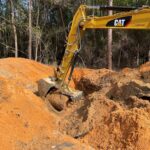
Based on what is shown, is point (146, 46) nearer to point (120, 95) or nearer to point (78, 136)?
point (120, 95)

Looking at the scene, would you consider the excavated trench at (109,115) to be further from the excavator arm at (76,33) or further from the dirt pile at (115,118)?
the excavator arm at (76,33)

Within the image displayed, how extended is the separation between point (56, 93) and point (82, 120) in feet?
6.38

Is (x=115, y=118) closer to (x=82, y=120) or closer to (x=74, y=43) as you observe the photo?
(x=82, y=120)

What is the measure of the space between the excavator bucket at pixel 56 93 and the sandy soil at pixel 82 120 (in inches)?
7.1

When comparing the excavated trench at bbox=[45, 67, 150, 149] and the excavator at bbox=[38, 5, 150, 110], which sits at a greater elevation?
the excavator at bbox=[38, 5, 150, 110]

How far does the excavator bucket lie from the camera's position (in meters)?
10.8

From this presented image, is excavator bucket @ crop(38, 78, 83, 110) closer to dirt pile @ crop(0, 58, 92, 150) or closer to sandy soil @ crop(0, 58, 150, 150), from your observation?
sandy soil @ crop(0, 58, 150, 150)

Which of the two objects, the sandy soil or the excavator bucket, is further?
the excavator bucket

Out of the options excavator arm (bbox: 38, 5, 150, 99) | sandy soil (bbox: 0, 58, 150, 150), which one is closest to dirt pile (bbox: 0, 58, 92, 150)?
sandy soil (bbox: 0, 58, 150, 150)

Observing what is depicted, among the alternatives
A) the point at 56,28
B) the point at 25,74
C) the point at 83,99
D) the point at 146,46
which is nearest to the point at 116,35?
the point at 146,46

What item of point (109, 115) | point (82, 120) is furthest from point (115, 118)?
point (82, 120)

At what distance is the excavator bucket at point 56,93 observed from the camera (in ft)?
35.4

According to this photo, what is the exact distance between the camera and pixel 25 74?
45.9 ft

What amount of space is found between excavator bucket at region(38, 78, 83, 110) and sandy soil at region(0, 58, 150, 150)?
179 millimetres
